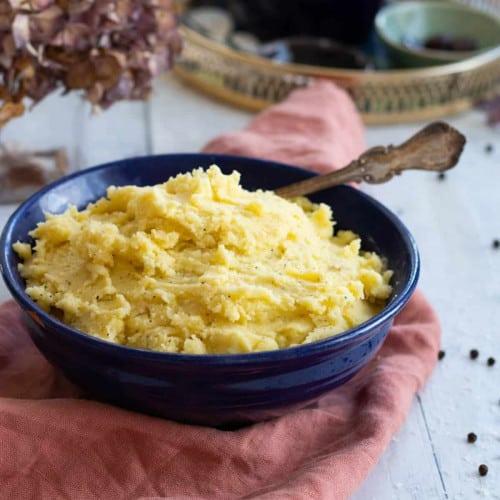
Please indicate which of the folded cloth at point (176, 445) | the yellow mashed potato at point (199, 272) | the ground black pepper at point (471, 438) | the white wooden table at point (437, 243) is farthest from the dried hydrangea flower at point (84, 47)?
the ground black pepper at point (471, 438)

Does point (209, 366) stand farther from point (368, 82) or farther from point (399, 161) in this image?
point (368, 82)

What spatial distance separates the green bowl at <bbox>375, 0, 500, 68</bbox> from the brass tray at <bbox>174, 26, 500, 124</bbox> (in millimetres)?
178

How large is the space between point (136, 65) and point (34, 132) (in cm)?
62

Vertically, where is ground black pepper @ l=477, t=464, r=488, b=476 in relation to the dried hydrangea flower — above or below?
below

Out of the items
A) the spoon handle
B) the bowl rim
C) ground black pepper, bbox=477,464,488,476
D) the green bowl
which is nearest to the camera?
the bowl rim

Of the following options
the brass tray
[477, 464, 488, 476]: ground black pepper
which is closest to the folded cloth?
[477, 464, 488, 476]: ground black pepper

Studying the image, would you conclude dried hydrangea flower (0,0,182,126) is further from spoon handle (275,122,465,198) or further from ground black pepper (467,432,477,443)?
ground black pepper (467,432,477,443)

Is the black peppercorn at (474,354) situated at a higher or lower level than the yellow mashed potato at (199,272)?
lower

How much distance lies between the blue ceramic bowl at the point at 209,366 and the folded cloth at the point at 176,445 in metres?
0.04

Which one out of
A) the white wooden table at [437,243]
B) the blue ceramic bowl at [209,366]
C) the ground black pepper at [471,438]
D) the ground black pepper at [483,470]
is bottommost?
the white wooden table at [437,243]

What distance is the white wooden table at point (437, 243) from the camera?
58.1 inches

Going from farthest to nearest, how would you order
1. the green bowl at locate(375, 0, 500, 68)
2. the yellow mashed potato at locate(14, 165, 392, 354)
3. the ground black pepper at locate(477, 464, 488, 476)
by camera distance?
the green bowl at locate(375, 0, 500, 68)
the ground black pepper at locate(477, 464, 488, 476)
the yellow mashed potato at locate(14, 165, 392, 354)

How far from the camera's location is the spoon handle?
5.81ft

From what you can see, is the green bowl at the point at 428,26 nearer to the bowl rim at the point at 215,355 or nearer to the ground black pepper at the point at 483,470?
the bowl rim at the point at 215,355
